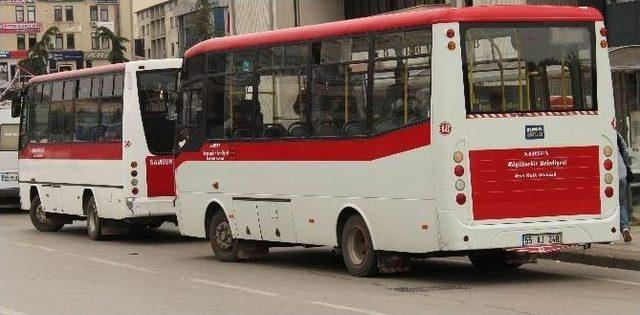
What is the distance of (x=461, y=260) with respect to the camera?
19.8m

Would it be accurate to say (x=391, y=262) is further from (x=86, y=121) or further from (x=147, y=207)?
(x=86, y=121)

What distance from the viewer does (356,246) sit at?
56.5 feet

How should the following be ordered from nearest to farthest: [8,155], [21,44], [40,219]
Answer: [40,219] < [8,155] < [21,44]

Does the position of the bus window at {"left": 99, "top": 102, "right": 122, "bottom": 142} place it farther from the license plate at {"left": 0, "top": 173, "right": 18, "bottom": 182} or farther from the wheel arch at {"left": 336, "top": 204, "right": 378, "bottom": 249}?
the license plate at {"left": 0, "top": 173, "right": 18, "bottom": 182}

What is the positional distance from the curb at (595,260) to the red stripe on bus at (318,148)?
3322mm

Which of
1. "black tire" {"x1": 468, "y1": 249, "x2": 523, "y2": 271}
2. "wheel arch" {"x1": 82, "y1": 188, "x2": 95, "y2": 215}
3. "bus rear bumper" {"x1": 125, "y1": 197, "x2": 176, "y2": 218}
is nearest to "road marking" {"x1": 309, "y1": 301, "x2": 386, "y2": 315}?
"black tire" {"x1": 468, "y1": 249, "x2": 523, "y2": 271}

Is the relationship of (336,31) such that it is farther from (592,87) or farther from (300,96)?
(592,87)

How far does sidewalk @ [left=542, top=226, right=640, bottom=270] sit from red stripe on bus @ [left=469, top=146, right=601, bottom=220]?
158 centimetres

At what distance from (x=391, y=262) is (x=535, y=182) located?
2130mm

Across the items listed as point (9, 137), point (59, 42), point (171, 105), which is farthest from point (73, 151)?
point (59, 42)

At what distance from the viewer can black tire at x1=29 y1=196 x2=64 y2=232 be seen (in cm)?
2995

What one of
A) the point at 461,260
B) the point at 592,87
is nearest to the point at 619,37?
the point at 461,260

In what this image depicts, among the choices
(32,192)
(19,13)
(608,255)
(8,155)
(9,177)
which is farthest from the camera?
(19,13)

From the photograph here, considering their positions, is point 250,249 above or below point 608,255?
above
